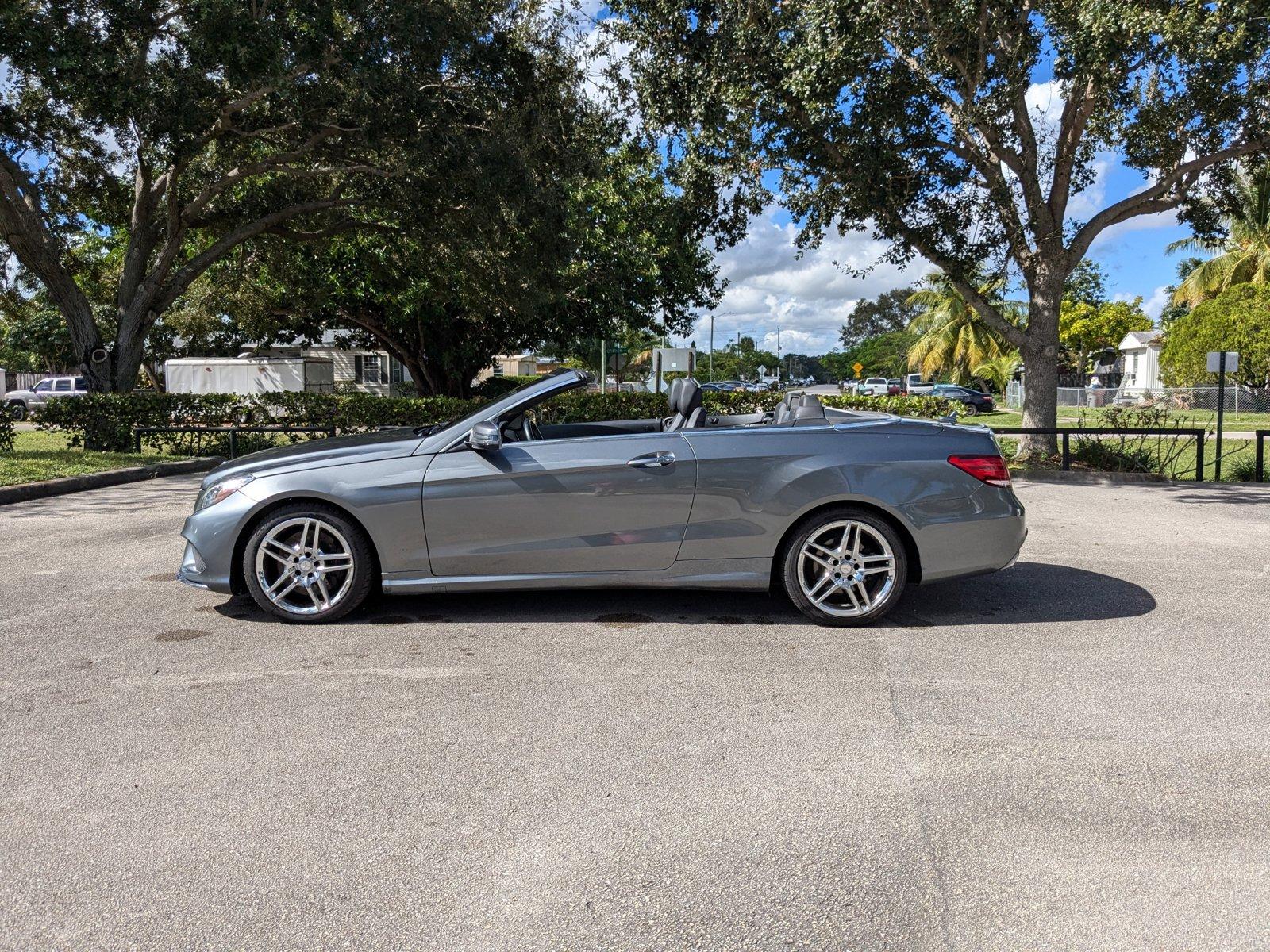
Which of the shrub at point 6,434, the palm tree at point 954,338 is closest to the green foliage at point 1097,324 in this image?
the palm tree at point 954,338

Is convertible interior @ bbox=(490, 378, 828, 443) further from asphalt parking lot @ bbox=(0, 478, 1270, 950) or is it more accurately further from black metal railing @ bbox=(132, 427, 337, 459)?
black metal railing @ bbox=(132, 427, 337, 459)

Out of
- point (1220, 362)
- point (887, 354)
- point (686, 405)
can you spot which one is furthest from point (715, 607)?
point (887, 354)

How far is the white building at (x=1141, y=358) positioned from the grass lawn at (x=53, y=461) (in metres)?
55.2

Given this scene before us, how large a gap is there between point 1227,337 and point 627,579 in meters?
37.9

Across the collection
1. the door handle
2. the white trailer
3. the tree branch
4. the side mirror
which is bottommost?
the door handle

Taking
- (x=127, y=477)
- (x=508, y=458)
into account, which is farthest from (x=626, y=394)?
(x=508, y=458)

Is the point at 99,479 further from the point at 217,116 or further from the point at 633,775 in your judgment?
the point at 633,775

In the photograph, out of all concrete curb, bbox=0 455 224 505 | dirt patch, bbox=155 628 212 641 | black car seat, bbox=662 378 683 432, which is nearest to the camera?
dirt patch, bbox=155 628 212 641

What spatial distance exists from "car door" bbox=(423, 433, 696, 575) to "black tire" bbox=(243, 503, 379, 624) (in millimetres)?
413

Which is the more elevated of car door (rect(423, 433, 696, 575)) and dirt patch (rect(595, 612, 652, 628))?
car door (rect(423, 433, 696, 575))

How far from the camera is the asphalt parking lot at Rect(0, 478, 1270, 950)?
2.55 m

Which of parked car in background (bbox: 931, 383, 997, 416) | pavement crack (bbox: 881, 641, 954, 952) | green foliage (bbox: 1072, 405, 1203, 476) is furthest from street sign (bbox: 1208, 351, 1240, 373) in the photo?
parked car in background (bbox: 931, 383, 997, 416)

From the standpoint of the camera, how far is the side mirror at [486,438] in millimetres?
5348

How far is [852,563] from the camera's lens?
5.43 metres
